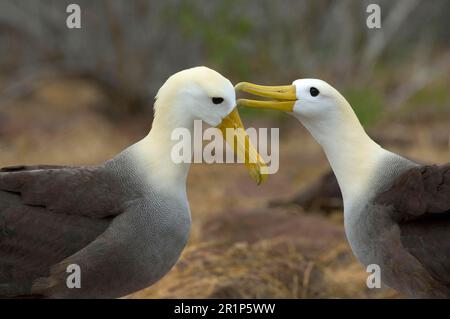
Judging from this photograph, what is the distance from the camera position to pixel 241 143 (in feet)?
11.9

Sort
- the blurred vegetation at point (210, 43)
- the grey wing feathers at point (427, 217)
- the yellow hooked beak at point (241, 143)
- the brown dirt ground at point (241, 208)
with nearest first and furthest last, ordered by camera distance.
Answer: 1. the grey wing feathers at point (427, 217)
2. the yellow hooked beak at point (241, 143)
3. the brown dirt ground at point (241, 208)
4. the blurred vegetation at point (210, 43)

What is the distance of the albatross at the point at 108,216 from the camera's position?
3344mm

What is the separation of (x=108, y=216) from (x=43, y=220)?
0.90 feet

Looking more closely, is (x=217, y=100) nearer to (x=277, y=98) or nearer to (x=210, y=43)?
(x=277, y=98)

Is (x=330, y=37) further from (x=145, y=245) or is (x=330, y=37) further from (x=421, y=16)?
(x=145, y=245)

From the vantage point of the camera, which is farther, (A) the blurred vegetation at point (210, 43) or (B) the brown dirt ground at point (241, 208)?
(A) the blurred vegetation at point (210, 43)

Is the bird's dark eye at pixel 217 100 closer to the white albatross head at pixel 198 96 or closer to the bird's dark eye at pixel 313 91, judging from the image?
the white albatross head at pixel 198 96

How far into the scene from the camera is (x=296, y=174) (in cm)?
911

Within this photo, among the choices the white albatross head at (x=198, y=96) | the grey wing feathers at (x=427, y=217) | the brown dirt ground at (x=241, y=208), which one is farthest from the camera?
the brown dirt ground at (x=241, y=208)

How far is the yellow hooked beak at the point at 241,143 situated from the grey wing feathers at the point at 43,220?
59 cm

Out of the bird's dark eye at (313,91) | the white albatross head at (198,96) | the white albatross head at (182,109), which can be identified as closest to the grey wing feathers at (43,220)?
the white albatross head at (182,109)

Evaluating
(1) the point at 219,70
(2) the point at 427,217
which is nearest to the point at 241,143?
(2) the point at 427,217
